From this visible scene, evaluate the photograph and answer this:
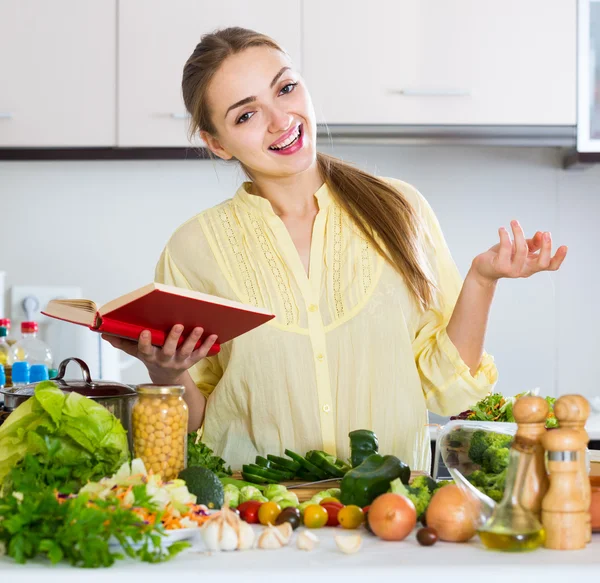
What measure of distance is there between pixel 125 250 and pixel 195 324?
183cm

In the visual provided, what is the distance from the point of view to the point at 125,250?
125 inches

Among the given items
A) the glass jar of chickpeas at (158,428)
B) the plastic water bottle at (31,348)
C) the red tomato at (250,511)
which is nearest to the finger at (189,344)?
the glass jar of chickpeas at (158,428)

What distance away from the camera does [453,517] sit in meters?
1.01

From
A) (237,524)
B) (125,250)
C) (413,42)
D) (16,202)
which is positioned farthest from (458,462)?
(16,202)

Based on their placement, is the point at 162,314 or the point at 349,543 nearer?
the point at 349,543

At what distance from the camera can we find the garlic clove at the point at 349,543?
963 mm

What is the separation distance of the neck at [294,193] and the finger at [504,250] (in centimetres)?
57

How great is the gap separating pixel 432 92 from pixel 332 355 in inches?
55.0

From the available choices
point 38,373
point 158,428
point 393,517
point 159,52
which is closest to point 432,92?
point 159,52

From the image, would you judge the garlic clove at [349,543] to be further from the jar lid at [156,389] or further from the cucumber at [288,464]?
the cucumber at [288,464]

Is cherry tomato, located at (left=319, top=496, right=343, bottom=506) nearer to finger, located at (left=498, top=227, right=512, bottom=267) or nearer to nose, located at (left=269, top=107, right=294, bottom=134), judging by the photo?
finger, located at (left=498, top=227, right=512, bottom=267)

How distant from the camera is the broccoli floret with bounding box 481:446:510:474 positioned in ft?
3.92

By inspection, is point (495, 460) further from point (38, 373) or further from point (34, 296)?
point (34, 296)

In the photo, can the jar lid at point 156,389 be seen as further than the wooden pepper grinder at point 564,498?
Yes
